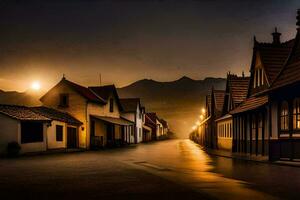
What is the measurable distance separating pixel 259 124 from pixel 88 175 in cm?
1698

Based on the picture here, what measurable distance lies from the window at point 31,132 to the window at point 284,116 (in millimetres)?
20739

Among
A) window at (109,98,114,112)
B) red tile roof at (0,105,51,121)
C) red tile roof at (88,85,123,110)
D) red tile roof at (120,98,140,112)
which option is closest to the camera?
red tile roof at (0,105,51,121)

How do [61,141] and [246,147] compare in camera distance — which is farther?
[61,141]

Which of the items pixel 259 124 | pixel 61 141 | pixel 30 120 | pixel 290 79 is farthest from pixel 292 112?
pixel 61 141

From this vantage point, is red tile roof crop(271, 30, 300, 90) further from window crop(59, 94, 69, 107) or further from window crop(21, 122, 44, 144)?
window crop(59, 94, 69, 107)

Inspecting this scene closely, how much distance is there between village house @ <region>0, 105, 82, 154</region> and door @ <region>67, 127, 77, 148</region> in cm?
8

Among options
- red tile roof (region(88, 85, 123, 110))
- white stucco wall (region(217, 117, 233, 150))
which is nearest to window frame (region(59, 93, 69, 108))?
red tile roof (region(88, 85, 123, 110))

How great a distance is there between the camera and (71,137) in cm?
4681

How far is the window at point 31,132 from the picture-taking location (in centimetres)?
3532

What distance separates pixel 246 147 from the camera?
109ft

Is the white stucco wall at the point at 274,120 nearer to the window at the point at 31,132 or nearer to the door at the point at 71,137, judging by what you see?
the window at the point at 31,132

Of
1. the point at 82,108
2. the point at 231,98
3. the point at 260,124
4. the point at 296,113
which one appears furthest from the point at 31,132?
the point at 296,113

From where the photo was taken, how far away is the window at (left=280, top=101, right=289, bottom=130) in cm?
2394

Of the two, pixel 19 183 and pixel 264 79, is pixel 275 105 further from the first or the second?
pixel 19 183
